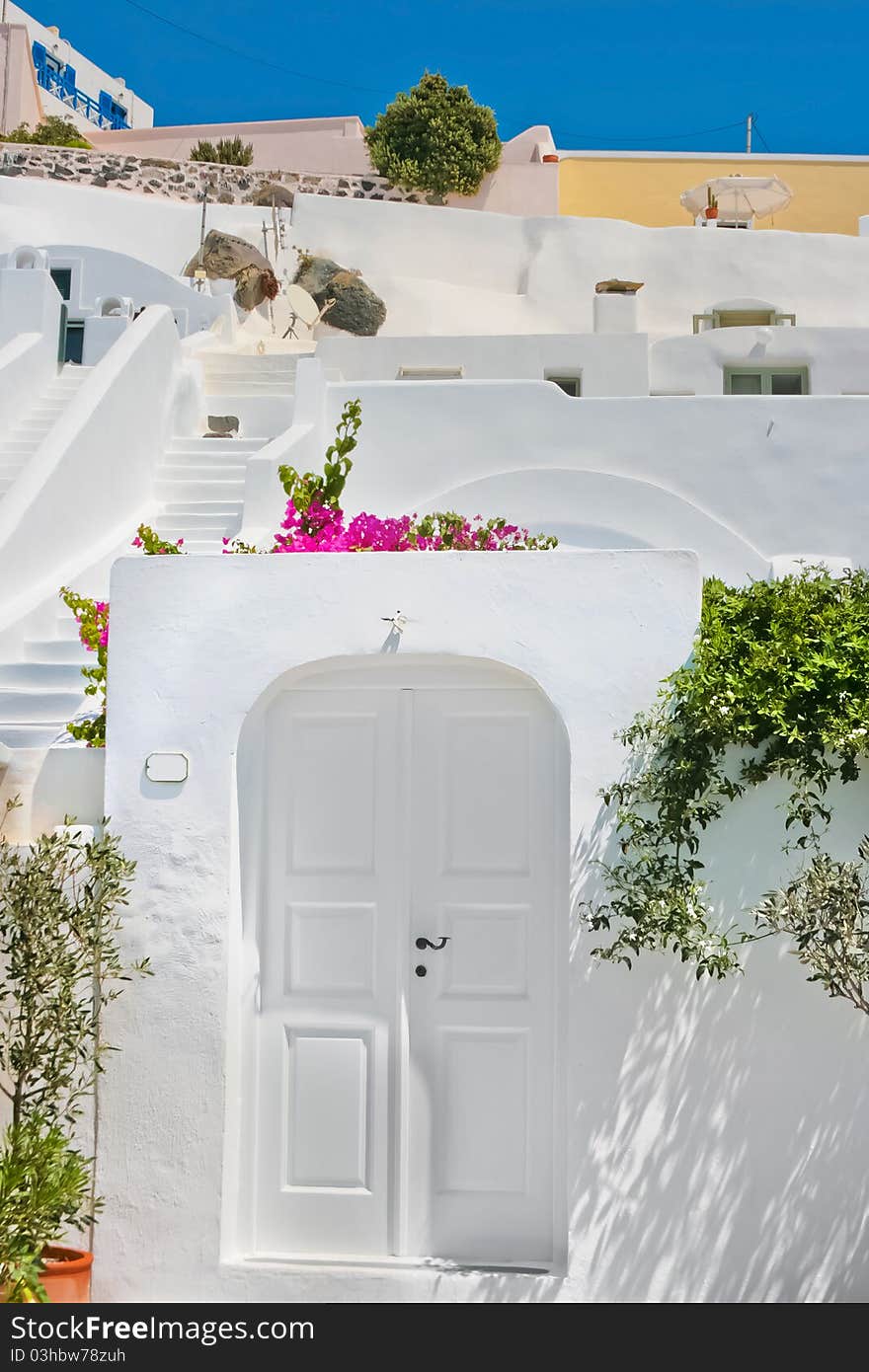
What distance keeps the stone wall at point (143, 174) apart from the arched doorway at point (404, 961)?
20.0 metres

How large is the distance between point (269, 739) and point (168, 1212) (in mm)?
1989

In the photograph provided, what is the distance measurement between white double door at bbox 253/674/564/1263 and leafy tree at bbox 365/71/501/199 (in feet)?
68.9

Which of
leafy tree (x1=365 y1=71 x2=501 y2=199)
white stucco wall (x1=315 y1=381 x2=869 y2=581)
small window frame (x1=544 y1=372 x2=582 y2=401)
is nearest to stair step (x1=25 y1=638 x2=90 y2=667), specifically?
white stucco wall (x1=315 y1=381 x2=869 y2=581)

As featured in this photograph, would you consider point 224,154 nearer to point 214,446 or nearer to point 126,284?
point 126,284

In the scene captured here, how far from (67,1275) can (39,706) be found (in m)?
4.27

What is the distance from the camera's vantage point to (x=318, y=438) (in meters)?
13.8

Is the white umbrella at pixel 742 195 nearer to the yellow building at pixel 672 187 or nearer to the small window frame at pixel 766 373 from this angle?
the yellow building at pixel 672 187

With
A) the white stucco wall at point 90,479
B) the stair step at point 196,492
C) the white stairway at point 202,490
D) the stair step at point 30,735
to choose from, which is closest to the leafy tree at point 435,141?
the white stucco wall at point 90,479

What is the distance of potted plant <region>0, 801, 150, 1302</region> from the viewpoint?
208 inches

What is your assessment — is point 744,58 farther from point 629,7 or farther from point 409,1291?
point 409,1291

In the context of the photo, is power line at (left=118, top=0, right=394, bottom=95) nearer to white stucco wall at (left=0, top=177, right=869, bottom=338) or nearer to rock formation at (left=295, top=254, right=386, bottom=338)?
white stucco wall at (left=0, top=177, right=869, bottom=338)

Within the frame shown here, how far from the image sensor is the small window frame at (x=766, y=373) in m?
16.4

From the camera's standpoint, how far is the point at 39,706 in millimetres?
9219
